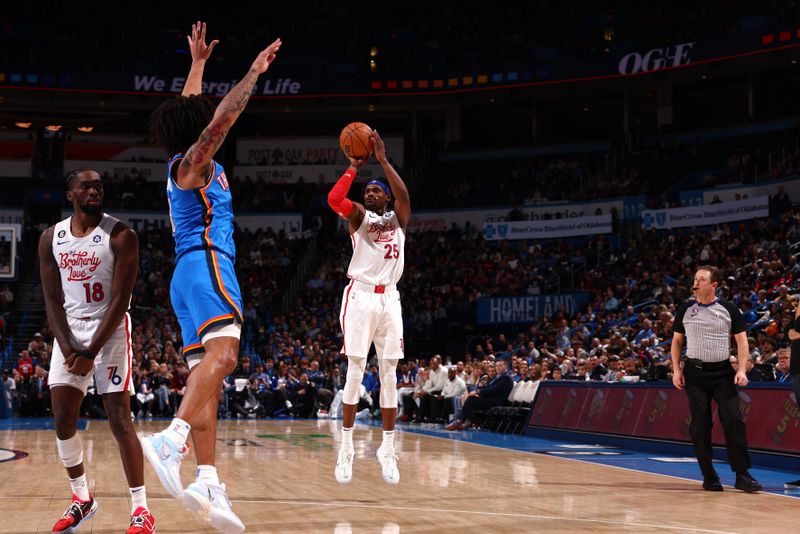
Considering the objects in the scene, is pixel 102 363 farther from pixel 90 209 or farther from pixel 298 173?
pixel 298 173

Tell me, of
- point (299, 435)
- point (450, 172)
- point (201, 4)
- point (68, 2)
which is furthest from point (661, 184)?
point (68, 2)

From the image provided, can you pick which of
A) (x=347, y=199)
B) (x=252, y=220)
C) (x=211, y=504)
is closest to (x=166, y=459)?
(x=211, y=504)

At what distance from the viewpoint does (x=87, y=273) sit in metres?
5.43

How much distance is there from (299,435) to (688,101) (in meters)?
25.5

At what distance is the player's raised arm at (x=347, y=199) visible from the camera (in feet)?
24.3

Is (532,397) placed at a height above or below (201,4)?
below

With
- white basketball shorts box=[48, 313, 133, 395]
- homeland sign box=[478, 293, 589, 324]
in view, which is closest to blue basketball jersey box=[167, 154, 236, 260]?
white basketball shorts box=[48, 313, 133, 395]

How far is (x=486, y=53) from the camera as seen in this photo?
37.2m

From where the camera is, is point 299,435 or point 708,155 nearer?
point 299,435

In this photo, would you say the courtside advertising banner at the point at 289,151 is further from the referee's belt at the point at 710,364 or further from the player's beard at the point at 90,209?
the player's beard at the point at 90,209

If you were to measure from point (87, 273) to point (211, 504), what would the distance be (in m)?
1.87

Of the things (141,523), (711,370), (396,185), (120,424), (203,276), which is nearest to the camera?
(203,276)

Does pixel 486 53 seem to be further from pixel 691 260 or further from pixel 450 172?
pixel 691 260

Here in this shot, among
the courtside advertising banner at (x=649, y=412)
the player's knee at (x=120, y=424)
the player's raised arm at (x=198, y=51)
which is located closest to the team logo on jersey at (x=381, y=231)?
the player's raised arm at (x=198, y=51)
